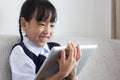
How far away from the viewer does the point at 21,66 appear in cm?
96

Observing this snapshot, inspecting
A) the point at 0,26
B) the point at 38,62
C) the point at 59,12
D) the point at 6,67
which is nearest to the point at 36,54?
the point at 38,62

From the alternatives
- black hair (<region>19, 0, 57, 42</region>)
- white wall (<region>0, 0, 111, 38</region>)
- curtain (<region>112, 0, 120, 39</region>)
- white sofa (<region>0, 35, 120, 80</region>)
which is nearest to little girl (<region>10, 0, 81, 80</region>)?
black hair (<region>19, 0, 57, 42</region>)

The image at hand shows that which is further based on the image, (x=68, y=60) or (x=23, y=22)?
(x=23, y=22)

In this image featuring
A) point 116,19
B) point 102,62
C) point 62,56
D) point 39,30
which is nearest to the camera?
point 62,56

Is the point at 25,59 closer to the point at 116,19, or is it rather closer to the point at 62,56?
the point at 62,56

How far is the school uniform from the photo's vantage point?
0.96 m

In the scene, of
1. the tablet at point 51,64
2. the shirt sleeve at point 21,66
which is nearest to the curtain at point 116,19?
the tablet at point 51,64

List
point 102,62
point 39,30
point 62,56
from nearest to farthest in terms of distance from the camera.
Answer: point 62,56, point 39,30, point 102,62

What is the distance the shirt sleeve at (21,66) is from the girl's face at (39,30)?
0.07 m

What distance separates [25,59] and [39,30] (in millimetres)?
123

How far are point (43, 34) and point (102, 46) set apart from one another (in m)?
0.40

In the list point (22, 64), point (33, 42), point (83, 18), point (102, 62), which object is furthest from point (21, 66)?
point (83, 18)

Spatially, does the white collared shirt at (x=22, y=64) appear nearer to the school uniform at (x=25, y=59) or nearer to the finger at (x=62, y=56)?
the school uniform at (x=25, y=59)

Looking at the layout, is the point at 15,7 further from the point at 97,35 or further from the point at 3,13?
the point at 97,35
